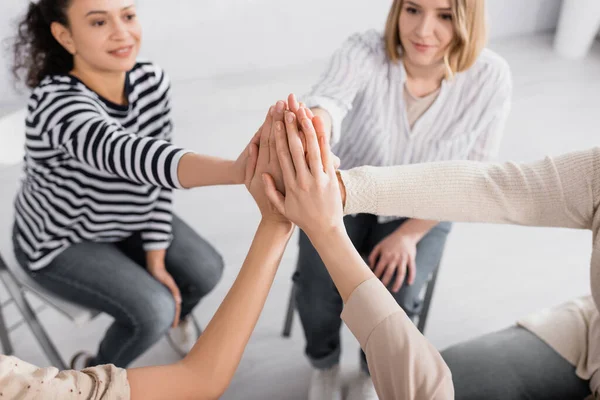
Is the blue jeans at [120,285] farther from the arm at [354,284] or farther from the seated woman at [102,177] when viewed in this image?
the arm at [354,284]

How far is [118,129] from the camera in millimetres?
1228

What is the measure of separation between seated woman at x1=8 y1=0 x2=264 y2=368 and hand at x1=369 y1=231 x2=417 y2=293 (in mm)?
398

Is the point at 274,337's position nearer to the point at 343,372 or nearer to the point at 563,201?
the point at 343,372

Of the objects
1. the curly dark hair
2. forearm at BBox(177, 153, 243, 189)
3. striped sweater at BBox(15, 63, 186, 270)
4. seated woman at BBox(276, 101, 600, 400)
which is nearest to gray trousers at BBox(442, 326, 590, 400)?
seated woman at BBox(276, 101, 600, 400)

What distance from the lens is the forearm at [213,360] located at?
917 millimetres

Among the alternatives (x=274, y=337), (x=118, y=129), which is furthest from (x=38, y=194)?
(x=274, y=337)

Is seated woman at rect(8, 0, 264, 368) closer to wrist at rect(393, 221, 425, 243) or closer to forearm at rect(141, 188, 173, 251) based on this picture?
A: forearm at rect(141, 188, 173, 251)

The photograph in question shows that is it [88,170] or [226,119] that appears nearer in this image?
[88,170]

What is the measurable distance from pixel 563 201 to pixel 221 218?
141cm

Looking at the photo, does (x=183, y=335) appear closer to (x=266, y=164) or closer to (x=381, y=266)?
(x=381, y=266)

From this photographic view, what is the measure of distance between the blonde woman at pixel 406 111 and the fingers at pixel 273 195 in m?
0.27

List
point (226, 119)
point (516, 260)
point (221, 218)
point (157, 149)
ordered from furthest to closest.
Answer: point (226, 119), point (221, 218), point (516, 260), point (157, 149)

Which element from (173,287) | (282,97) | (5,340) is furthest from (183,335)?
(282,97)

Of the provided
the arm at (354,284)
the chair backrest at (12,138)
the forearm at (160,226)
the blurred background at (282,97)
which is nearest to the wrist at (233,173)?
the arm at (354,284)
